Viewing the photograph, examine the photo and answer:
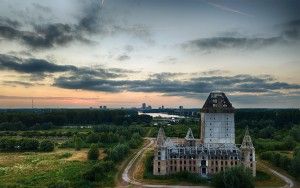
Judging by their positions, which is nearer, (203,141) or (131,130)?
(203,141)

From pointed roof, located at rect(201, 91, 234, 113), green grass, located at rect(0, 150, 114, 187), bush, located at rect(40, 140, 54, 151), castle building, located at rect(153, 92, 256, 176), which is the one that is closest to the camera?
green grass, located at rect(0, 150, 114, 187)

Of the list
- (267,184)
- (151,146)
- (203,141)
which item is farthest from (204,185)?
(151,146)

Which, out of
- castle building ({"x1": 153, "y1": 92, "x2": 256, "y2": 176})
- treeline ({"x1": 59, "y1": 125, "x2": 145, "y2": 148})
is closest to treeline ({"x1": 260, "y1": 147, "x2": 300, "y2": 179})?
castle building ({"x1": 153, "y1": 92, "x2": 256, "y2": 176})

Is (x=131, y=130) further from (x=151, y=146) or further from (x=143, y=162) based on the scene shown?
(x=143, y=162)

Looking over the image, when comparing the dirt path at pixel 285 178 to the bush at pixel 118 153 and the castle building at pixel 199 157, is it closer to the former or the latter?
the castle building at pixel 199 157

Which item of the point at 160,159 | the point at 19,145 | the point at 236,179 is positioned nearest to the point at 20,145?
the point at 19,145

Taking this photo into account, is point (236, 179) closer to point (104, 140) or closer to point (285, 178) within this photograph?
point (285, 178)

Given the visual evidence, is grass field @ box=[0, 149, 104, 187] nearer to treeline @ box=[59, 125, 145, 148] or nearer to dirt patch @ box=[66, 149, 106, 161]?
dirt patch @ box=[66, 149, 106, 161]
